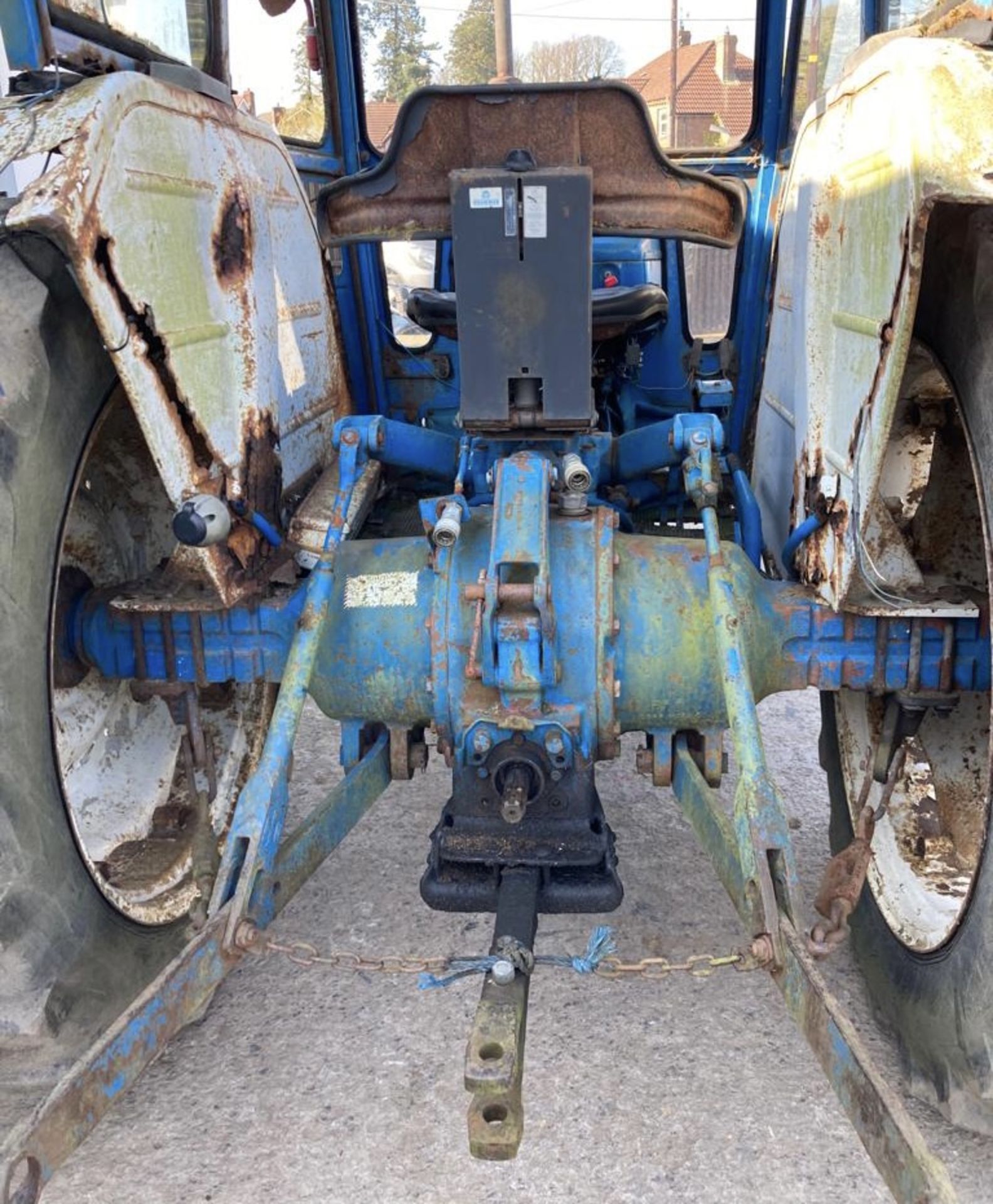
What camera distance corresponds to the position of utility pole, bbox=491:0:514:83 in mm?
2988

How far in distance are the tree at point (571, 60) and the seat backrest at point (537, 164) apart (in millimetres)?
1136

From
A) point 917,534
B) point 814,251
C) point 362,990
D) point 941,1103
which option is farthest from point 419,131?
point 941,1103

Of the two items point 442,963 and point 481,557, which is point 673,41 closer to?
point 481,557

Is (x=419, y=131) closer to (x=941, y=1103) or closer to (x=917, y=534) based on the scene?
(x=917, y=534)

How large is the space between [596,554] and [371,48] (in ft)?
7.05

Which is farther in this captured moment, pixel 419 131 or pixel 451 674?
pixel 419 131

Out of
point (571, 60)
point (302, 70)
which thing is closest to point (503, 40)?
point (571, 60)

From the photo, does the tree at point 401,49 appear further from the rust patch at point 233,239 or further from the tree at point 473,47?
the rust patch at point 233,239

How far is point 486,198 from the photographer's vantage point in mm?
1934

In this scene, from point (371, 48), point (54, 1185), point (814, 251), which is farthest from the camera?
point (371, 48)

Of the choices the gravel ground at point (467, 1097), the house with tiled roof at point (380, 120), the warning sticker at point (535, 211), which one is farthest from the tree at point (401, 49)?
the gravel ground at point (467, 1097)

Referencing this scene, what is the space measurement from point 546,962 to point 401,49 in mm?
2893

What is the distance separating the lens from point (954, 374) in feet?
5.39

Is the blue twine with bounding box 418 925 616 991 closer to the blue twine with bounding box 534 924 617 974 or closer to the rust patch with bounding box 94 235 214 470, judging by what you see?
the blue twine with bounding box 534 924 617 974
